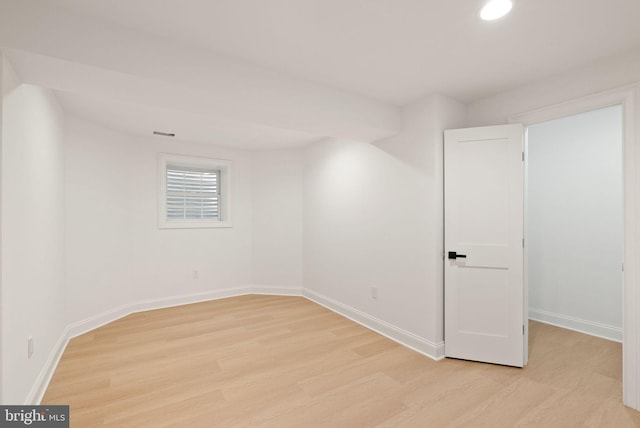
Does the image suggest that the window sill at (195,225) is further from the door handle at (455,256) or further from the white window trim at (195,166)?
the door handle at (455,256)

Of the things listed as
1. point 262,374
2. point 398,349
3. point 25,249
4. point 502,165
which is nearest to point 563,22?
→ point 502,165

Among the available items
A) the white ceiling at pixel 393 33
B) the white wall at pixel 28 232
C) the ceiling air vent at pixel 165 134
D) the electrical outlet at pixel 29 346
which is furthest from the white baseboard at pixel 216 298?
the white ceiling at pixel 393 33

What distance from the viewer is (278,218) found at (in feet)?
16.2

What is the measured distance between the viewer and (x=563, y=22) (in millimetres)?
1729

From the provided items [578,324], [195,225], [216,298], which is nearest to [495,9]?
[578,324]

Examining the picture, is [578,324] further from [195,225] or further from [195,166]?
[195,166]

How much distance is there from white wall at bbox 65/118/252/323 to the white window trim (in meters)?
0.07

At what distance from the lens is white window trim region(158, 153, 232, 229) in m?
4.23

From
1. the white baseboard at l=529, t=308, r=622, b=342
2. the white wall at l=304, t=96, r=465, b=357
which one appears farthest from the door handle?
the white baseboard at l=529, t=308, r=622, b=342

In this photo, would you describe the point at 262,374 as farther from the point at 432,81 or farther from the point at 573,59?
the point at 573,59

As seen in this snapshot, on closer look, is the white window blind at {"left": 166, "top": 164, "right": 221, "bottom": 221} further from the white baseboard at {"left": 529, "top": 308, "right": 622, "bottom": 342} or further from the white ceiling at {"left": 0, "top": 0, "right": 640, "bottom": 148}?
the white baseboard at {"left": 529, "top": 308, "right": 622, "bottom": 342}

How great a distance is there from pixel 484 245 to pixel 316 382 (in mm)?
1900

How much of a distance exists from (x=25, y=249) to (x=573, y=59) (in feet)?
13.5

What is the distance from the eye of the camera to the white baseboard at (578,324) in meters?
3.08
